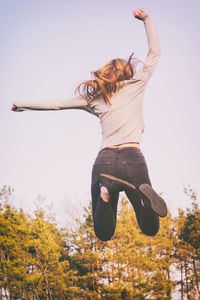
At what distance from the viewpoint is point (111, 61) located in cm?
296

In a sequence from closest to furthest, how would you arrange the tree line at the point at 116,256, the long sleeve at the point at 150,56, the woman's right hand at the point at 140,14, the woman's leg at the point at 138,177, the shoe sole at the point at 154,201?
the shoe sole at the point at 154,201 < the woman's leg at the point at 138,177 < the long sleeve at the point at 150,56 < the woman's right hand at the point at 140,14 < the tree line at the point at 116,256

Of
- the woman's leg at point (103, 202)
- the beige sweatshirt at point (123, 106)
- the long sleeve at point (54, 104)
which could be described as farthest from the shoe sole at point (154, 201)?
the long sleeve at point (54, 104)

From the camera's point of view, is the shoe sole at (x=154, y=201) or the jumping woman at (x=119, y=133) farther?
the jumping woman at (x=119, y=133)

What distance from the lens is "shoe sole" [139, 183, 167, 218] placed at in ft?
7.98

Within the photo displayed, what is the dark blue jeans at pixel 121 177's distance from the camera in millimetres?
2587

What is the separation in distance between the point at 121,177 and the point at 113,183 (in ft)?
0.34

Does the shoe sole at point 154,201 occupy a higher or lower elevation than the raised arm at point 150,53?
lower

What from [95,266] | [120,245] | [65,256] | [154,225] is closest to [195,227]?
[120,245]

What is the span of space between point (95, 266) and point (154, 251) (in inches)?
203

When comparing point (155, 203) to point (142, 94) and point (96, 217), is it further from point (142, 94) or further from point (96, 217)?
point (142, 94)

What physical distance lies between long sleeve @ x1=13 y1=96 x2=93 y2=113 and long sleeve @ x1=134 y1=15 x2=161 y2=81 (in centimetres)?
59

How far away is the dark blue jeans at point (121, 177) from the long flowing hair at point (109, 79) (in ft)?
1.76

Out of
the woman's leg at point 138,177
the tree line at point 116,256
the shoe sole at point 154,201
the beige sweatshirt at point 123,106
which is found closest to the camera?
the shoe sole at point 154,201

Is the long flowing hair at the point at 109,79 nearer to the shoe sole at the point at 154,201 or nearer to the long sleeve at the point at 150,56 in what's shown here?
the long sleeve at the point at 150,56
